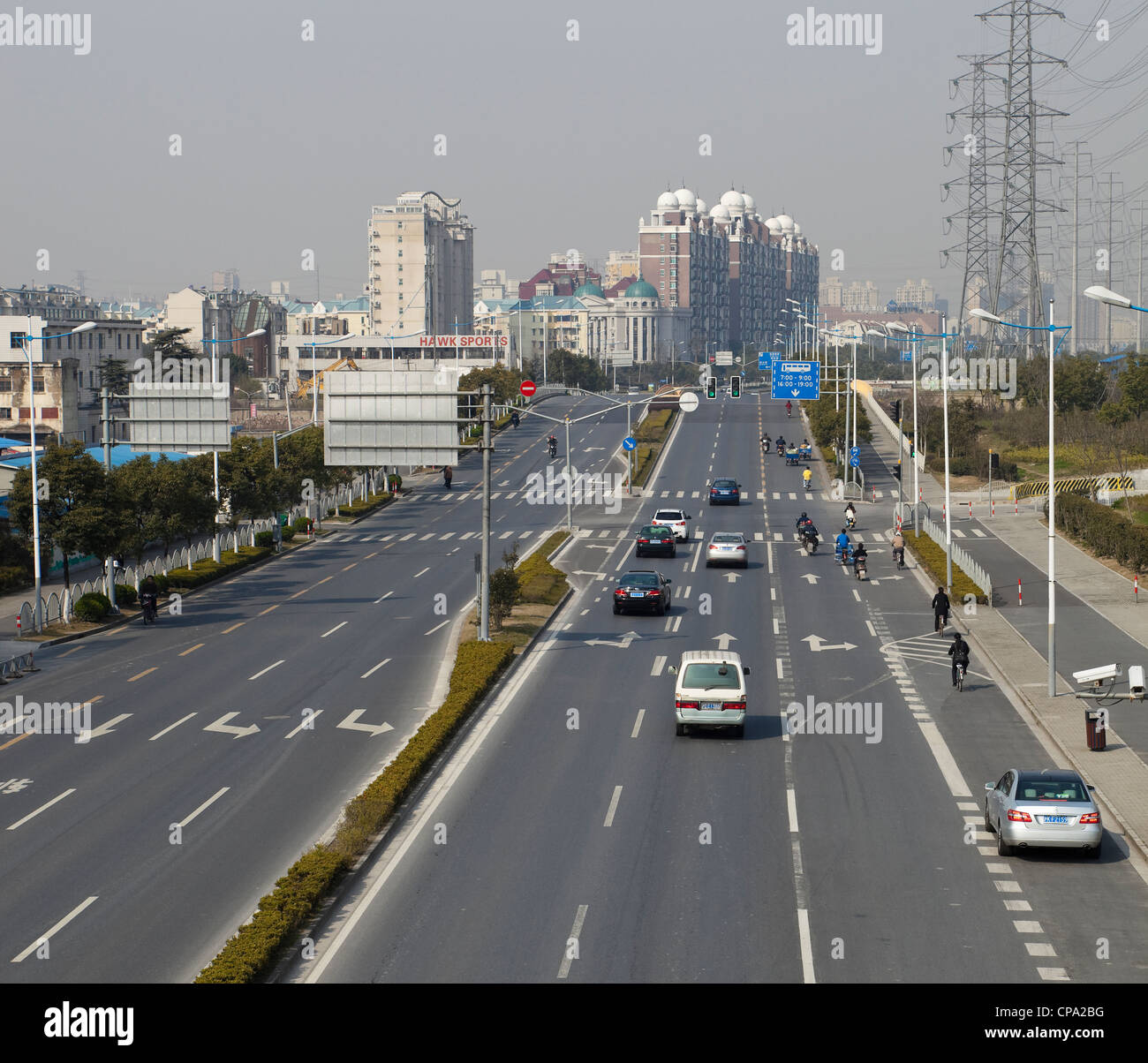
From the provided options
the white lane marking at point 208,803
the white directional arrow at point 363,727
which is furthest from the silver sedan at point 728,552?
the white lane marking at point 208,803

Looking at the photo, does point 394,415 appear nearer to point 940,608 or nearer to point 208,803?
point 940,608

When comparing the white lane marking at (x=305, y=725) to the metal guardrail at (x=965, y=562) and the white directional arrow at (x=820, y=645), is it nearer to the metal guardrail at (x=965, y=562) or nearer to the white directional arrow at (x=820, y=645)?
the white directional arrow at (x=820, y=645)

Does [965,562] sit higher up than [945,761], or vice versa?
[965,562]

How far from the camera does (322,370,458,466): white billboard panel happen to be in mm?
41094

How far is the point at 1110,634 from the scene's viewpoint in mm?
40750

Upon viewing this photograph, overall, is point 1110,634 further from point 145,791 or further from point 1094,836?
point 145,791

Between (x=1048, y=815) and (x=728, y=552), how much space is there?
34526 millimetres

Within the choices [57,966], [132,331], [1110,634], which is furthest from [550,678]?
[132,331]

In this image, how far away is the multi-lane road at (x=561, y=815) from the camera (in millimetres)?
17594

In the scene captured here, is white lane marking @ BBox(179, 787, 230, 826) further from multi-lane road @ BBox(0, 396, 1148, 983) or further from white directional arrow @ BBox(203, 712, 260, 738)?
white directional arrow @ BBox(203, 712, 260, 738)


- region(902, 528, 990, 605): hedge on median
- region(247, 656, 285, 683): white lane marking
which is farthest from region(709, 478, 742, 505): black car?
region(247, 656, 285, 683): white lane marking

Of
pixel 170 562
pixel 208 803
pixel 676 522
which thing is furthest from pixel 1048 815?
pixel 676 522

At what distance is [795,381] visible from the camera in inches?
3718
